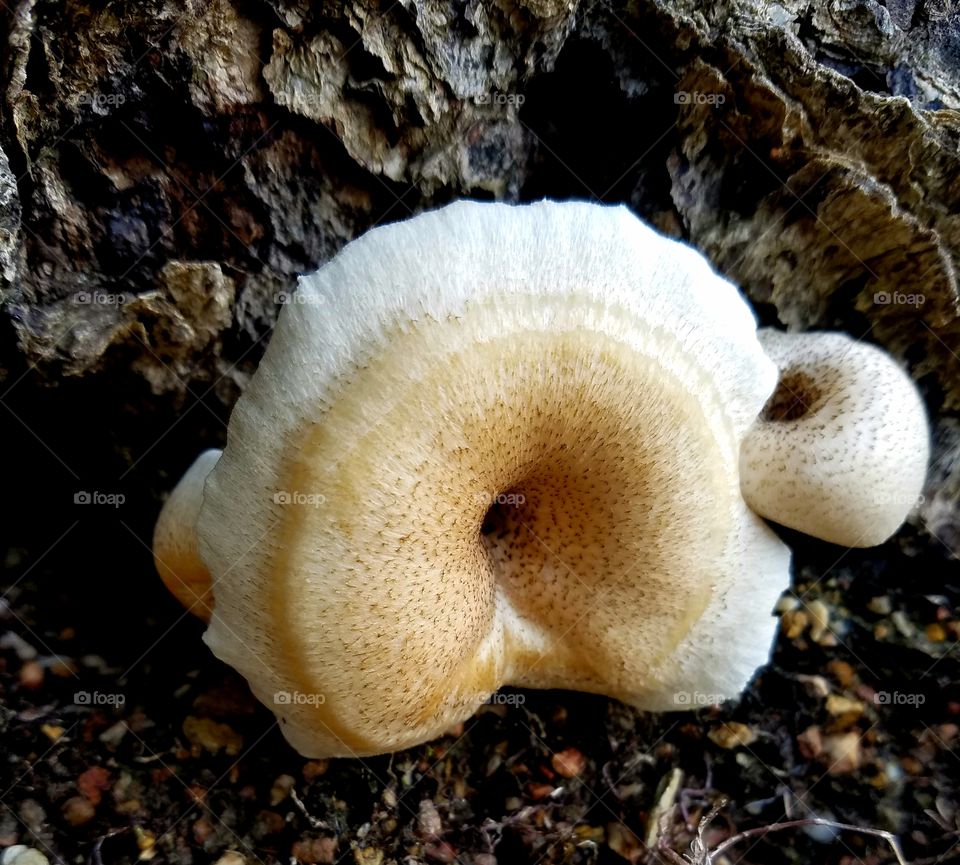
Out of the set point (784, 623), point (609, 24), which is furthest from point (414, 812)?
point (609, 24)

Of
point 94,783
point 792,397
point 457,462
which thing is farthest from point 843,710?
point 94,783

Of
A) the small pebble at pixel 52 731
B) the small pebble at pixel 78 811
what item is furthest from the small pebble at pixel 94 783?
the small pebble at pixel 52 731

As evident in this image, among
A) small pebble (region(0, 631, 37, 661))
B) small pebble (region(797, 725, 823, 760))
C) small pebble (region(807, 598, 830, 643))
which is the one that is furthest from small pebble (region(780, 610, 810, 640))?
small pebble (region(0, 631, 37, 661))

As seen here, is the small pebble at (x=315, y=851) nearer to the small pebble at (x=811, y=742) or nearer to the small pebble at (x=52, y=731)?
the small pebble at (x=52, y=731)

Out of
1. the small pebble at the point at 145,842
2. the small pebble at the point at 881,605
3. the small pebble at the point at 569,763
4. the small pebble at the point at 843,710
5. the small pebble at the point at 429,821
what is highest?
the small pebble at the point at 881,605

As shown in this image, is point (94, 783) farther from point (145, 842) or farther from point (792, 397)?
point (792, 397)

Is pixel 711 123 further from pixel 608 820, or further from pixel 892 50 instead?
pixel 608 820

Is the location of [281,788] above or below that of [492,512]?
below
